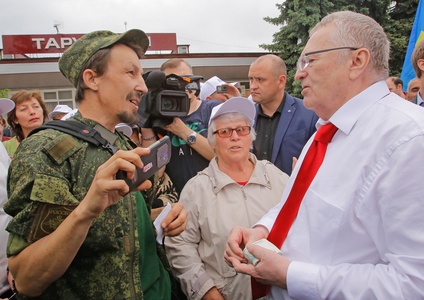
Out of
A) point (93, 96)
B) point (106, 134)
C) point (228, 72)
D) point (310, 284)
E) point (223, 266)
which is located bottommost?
point (223, 266)

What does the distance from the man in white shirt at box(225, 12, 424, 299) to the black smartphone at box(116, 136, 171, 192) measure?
542 millimetres

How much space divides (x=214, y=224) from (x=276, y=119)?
165 centimetres

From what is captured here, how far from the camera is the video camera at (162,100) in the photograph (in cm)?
267

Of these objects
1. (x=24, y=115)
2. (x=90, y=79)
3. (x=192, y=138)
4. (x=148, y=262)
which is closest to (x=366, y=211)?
(x=148, y=262)

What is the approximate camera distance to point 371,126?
1439 mm

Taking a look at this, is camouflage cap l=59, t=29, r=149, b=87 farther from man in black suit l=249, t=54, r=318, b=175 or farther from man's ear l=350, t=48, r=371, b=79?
man in black suit l=249, t=54, r=318, b=175

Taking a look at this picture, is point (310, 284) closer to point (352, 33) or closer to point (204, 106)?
point (352, 33)

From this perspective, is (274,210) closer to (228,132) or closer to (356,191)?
(356,191)

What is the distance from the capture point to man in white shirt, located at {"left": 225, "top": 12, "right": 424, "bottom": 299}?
4.15 ft

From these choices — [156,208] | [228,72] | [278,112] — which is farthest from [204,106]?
[228,72]

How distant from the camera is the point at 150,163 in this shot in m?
1.45

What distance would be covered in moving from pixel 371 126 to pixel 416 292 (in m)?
0.61

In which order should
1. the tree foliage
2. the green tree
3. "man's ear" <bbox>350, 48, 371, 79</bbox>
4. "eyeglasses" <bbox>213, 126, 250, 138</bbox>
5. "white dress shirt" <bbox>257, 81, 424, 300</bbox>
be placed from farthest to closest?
the green tree → the tree foliage → "eyeglasses" <bbox>213, 126, 250, 138</bbox> → "man's ear" <bbox>350, 48, 371, 79</bbox> → "white dress shirt" <bbox>257, 81, 424, 300</bbox>

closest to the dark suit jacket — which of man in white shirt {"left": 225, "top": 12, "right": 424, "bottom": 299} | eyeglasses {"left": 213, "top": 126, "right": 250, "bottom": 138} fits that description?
eyeglasses {"left": 213, "top": 126, "right": 250, "bottom": 138}
